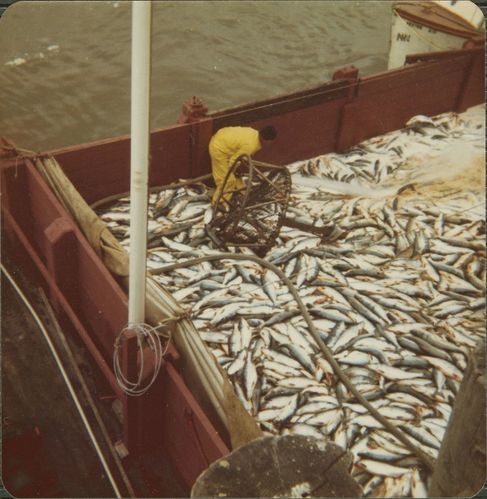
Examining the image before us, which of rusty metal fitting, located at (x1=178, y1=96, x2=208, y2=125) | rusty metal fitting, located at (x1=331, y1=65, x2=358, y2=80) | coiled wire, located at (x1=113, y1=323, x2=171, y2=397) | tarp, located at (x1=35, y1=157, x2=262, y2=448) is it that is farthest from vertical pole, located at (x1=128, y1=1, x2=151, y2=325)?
rusty metal fitting, located at (x1=331, y1=65, x2=358, y2=80)

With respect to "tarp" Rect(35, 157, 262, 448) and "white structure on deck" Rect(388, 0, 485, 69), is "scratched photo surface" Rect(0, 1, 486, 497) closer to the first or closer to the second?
"tarp" Rect(35, 157, 262, 448)

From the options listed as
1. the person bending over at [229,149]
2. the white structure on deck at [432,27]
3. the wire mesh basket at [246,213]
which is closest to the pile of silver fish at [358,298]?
the wire mesh basket at [246,213]

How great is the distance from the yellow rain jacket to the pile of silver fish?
0.42 meters

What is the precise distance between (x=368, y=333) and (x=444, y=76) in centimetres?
552

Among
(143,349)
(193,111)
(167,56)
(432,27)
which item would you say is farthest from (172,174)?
(167,56)

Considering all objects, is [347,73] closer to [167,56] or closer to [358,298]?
[358,298]

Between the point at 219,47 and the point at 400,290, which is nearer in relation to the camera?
the point at 400,290

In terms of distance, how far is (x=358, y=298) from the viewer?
20.9ft

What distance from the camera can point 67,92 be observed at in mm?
15375

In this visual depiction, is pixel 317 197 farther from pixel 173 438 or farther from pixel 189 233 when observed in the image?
pixel 173 438

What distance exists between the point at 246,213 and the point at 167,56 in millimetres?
11482

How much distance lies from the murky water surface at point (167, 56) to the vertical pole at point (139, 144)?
11.1 metres

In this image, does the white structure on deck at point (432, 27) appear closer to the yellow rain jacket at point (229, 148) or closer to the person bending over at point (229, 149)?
the person bending over at point (229, 149)

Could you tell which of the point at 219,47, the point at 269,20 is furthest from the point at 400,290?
the point at 269,20
